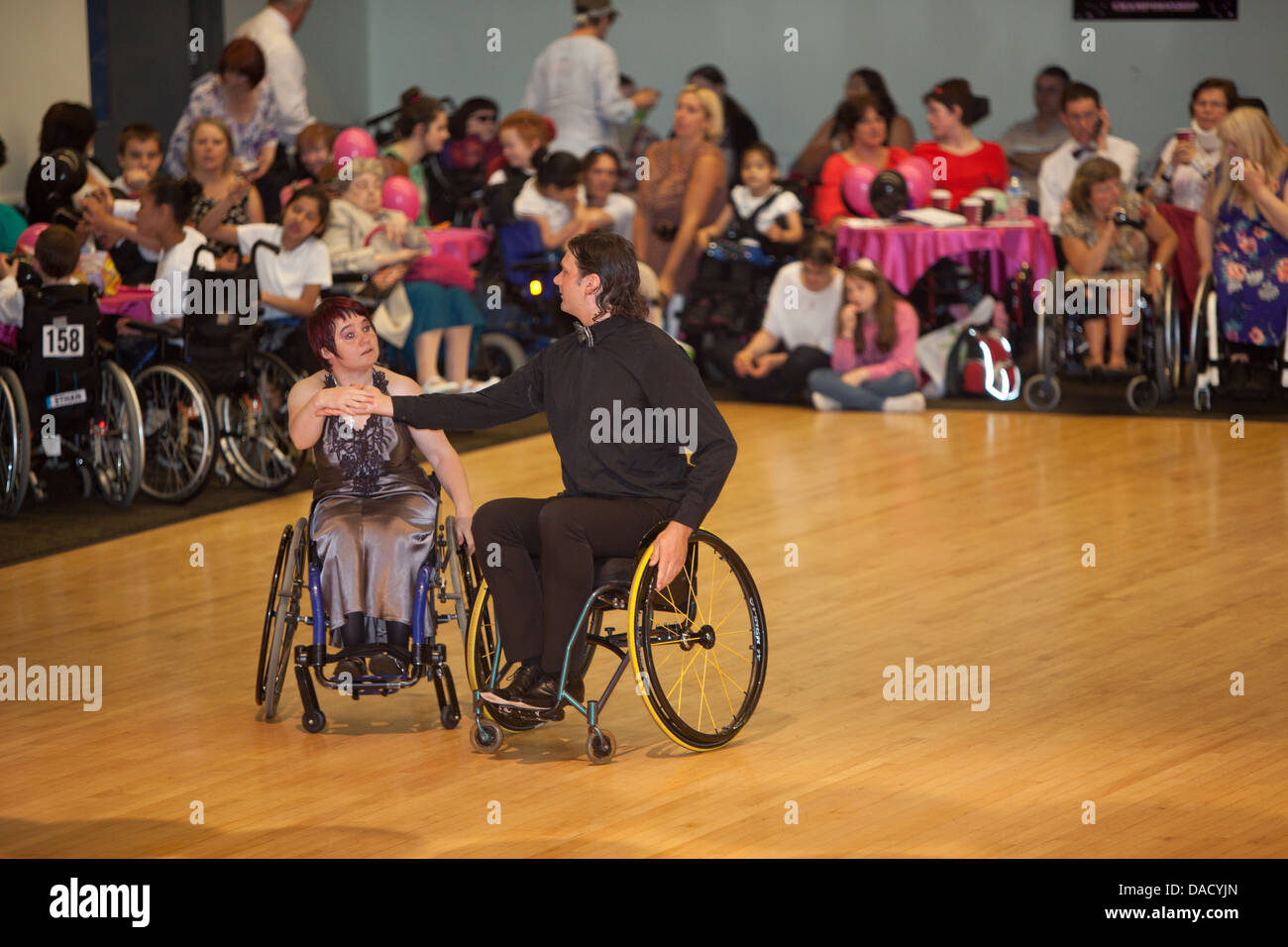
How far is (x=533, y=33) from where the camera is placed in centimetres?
1228

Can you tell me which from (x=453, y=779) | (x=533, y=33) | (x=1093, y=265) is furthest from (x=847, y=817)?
(x=533, y=33)

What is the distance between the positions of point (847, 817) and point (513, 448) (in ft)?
13.7

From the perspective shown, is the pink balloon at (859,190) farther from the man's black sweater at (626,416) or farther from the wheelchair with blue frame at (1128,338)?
the man's black sweater at (626,416)

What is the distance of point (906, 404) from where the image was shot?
312 inches

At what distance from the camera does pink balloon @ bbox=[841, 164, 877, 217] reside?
850 centimetres

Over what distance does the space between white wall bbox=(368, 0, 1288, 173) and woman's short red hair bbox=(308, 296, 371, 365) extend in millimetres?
7968

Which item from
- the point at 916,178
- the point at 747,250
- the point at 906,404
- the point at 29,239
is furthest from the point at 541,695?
the point at 916,178

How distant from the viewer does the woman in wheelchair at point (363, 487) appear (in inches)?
147

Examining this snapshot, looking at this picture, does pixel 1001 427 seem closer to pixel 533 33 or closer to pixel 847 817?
pixel 847 817

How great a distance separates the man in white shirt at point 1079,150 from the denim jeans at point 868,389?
3.60ft
